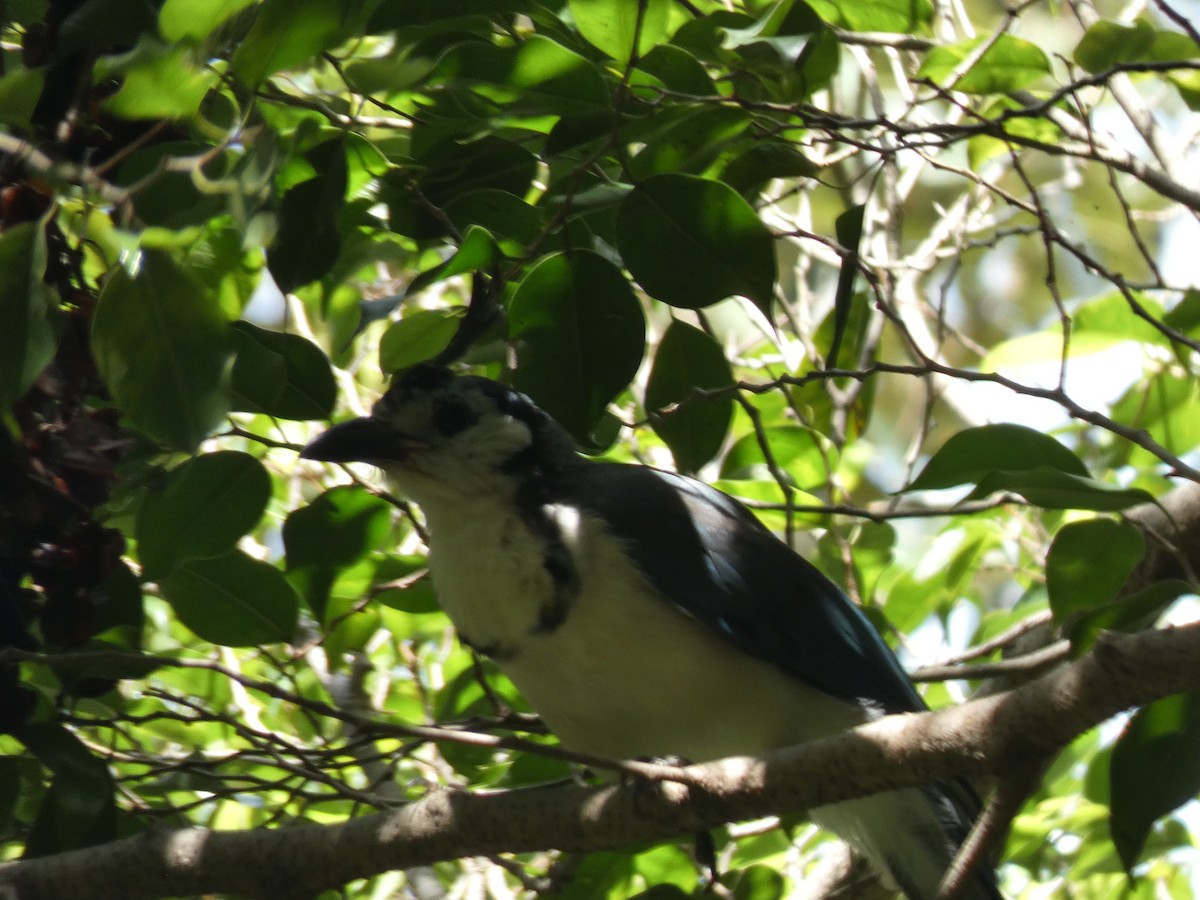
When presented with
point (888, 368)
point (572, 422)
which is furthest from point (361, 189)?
point (888, 368)

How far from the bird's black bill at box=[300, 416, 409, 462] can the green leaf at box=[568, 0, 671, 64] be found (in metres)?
0.81

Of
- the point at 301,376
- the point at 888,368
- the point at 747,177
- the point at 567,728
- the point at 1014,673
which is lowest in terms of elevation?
the point at 567,728

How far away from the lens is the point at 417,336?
221 centimetres

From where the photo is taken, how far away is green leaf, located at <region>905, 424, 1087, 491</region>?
1.70 m

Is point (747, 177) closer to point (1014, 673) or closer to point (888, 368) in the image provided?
point (888, 368)

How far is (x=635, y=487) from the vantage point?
2.41m

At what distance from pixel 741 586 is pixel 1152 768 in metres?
0.85

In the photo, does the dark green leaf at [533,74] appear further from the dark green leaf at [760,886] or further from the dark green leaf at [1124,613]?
the dark green leaf at [760,886]

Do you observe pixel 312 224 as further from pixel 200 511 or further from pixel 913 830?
pixel 913 830

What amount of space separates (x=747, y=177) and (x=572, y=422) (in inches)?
18.3

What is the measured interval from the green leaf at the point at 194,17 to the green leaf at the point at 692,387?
0.99m

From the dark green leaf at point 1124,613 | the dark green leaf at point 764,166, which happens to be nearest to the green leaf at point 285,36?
the dark green leaf at point 764,166

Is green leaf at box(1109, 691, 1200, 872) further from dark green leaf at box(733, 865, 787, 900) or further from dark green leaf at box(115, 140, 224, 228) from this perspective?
dark green leaf at box(115, 140, 224, 228)

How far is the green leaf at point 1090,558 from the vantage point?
5.68 feet
